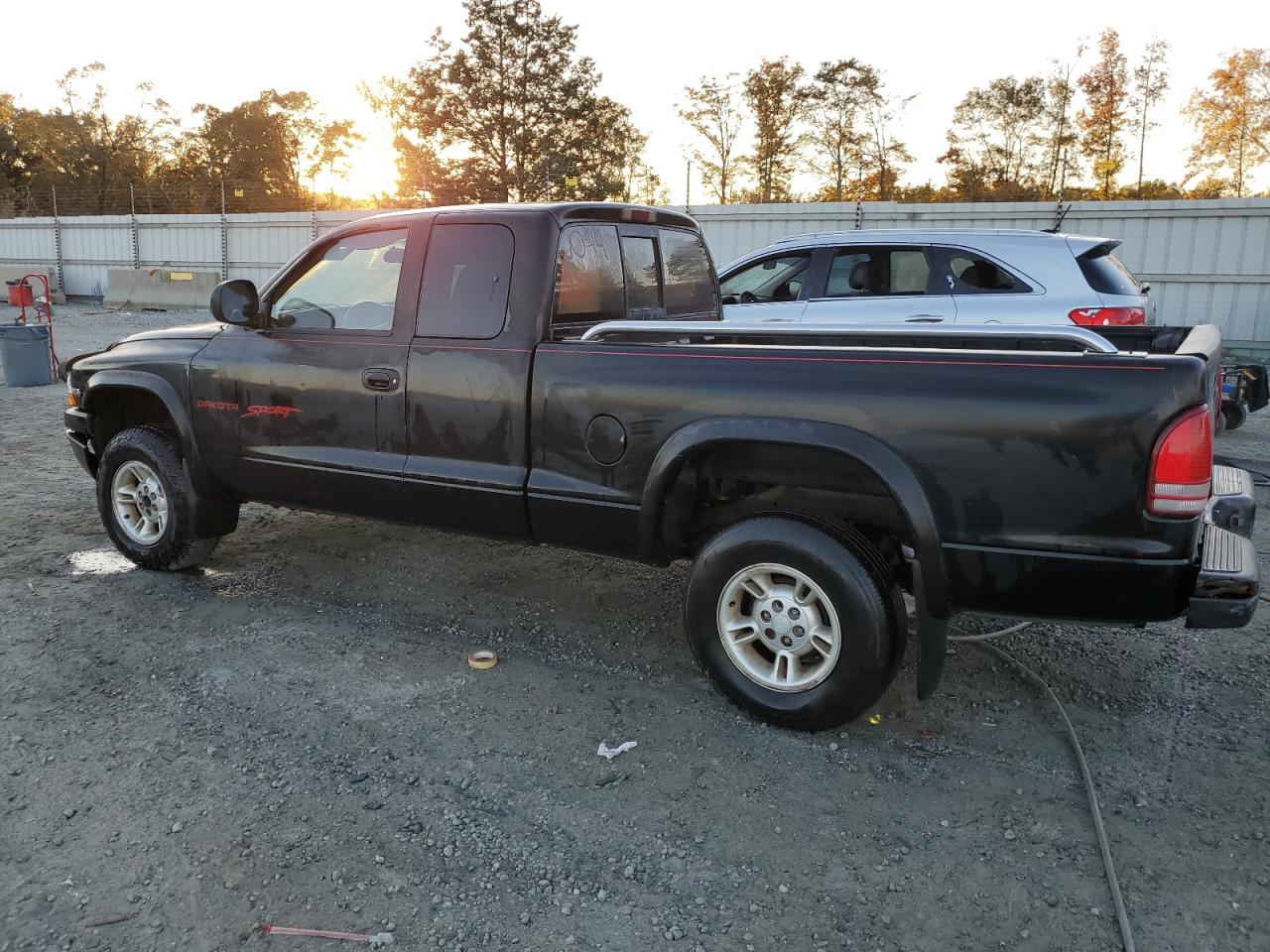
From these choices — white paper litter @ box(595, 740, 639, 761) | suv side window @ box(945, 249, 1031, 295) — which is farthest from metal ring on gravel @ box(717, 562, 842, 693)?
suv side window @ box(945, 249, 1031, 295)

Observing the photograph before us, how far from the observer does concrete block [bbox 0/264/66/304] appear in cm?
2725

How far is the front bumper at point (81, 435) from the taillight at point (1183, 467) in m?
5.23

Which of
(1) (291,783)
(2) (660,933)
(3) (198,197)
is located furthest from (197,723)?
(3) (198,197)

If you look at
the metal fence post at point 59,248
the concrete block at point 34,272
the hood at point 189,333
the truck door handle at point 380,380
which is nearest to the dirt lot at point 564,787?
the truck door handle at point 380,380

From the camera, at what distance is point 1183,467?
2.80 metres

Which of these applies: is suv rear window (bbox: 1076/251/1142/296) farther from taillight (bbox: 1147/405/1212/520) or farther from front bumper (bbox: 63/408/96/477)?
front bumper (bbox: 63/408/96/477)

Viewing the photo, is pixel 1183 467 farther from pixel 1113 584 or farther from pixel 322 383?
pixel 322 383

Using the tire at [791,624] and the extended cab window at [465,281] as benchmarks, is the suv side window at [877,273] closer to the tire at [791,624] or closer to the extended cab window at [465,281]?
the extended cab window at [465,281]

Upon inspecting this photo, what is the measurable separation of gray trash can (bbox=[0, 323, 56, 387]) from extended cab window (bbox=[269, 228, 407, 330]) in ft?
29.7

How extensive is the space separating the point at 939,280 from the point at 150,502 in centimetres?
586

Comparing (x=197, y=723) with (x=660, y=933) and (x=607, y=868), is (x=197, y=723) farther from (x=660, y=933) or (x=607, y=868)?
(x=660, y=933)

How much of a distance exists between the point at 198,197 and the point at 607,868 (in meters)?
32.4

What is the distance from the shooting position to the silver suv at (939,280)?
23.6ft

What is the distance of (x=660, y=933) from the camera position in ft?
8.09
